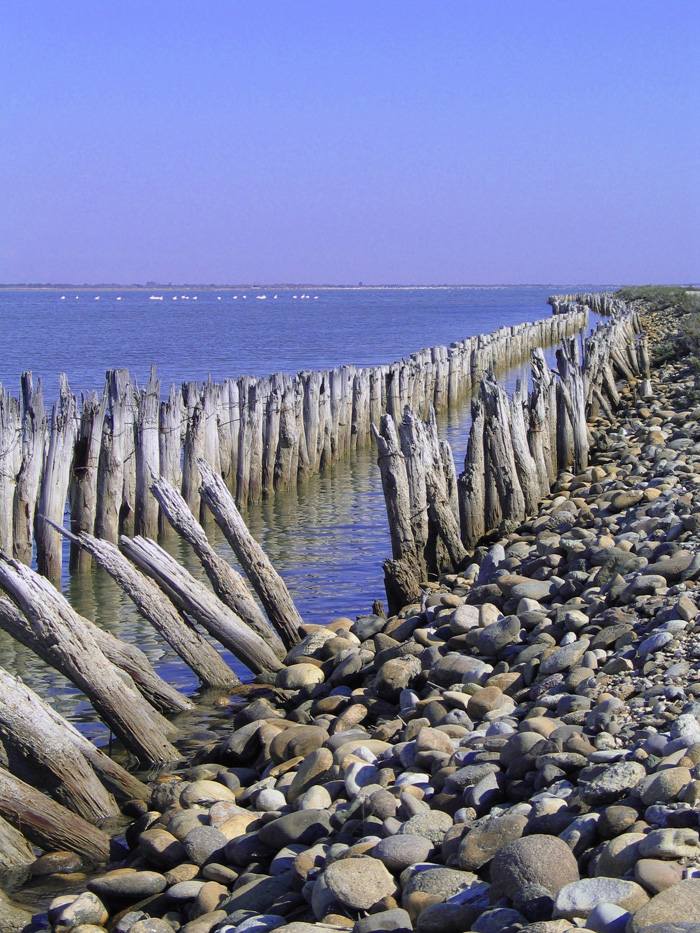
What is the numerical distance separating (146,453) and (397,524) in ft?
11.1

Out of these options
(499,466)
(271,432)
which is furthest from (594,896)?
(271,432)

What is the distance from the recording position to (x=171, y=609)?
6.20m

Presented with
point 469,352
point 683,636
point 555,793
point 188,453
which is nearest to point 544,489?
point 188,453

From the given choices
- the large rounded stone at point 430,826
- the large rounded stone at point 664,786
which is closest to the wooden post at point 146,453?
the large rounded stone at point 430,826

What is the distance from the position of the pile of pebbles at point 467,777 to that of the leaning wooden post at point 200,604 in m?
0.25

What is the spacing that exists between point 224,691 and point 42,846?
2098 mm

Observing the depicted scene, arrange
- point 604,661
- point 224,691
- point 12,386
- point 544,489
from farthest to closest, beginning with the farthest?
point 12,386 → point 544,489 → point 224,691 → point 604,661

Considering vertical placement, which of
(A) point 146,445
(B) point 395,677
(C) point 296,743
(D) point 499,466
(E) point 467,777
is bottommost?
(C) point 296,743

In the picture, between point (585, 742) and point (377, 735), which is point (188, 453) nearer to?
point (377, 735)

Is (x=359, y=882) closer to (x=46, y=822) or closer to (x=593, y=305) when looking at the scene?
(x=46, y=822)

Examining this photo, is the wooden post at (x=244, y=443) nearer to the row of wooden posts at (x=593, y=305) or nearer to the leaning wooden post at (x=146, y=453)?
the leaning wooden post at (x=146, y=453)

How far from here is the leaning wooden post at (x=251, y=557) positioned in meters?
6.72

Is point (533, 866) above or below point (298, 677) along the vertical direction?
above

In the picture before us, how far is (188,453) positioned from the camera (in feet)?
35.7
